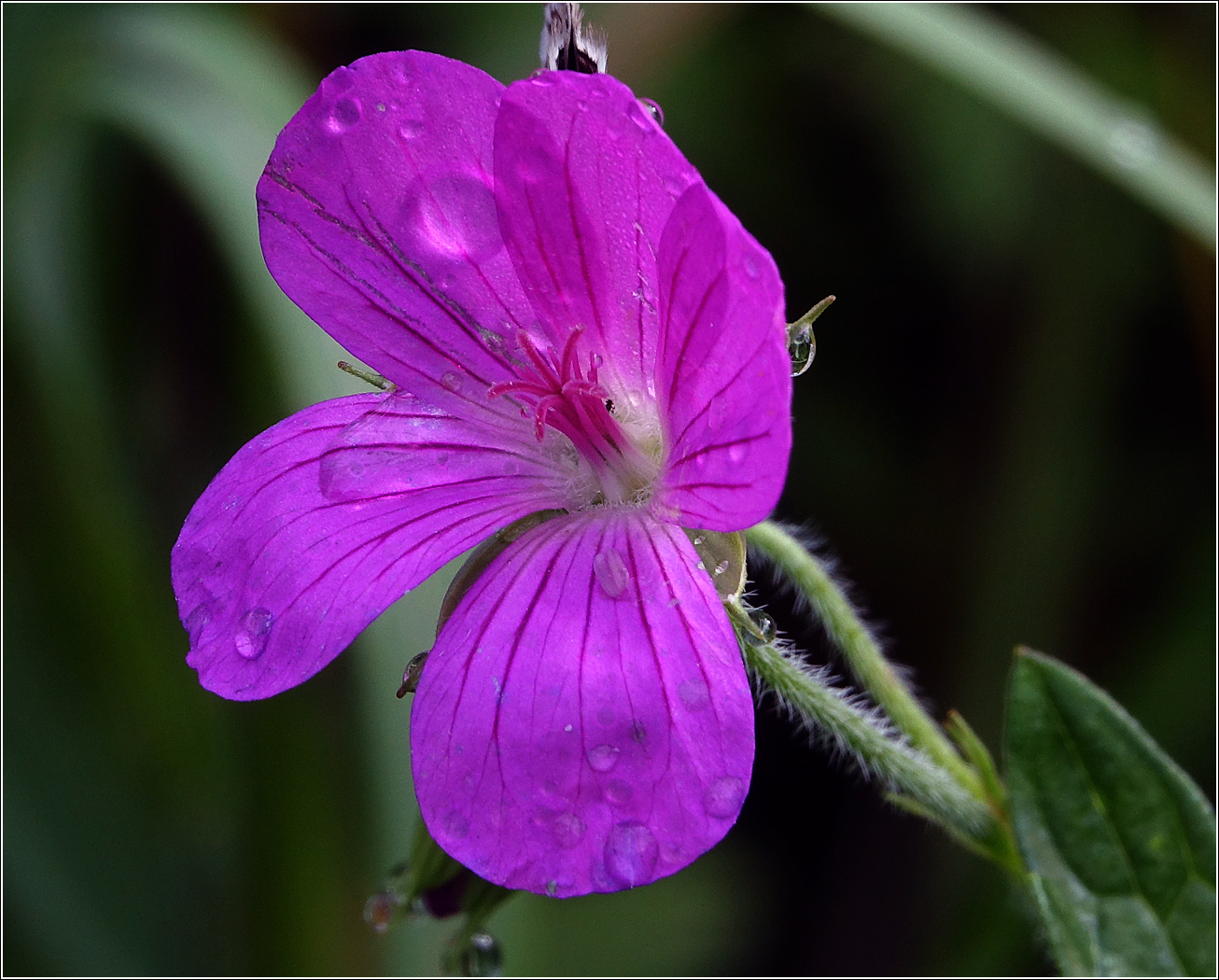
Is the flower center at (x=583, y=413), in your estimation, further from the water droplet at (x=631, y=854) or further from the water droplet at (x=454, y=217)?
the water droplet at (x=631, y=854)

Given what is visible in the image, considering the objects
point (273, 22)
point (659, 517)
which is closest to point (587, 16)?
point (273, 22)

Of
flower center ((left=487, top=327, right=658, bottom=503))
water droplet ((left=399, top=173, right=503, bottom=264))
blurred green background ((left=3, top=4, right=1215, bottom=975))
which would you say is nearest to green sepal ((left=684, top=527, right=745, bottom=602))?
flower center ((left=487, top=327, right=658, bottom=503))

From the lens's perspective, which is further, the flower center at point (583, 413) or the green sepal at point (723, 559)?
the flower center at point (583, 413)

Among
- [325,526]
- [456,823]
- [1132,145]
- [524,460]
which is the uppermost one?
[1132,145]

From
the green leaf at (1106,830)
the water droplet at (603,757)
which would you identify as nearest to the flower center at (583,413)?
the water droplet at (603,757)

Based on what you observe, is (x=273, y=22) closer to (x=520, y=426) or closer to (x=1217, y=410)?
(x=520, y=426)

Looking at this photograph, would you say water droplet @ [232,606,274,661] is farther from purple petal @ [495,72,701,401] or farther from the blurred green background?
the blurred green background

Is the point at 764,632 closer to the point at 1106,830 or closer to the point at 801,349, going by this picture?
the point at 801,349

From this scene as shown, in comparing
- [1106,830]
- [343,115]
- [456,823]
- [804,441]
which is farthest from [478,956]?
[804,441]
